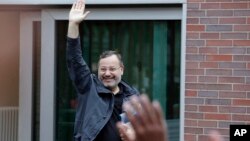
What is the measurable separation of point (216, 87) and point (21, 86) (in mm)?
2185

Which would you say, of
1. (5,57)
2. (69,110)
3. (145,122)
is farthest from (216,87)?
(145,122)

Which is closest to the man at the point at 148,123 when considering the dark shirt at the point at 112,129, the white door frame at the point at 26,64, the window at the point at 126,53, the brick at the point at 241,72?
the dark shirt at the point at 112,129

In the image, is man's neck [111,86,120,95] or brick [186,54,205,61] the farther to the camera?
brick [186,54,205,61]

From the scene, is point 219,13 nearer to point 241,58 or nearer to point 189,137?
point 241,58

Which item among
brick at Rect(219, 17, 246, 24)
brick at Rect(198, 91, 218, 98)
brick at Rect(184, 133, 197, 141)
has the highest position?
brick at Rect(219, 17, 246, 24)

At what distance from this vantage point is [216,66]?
488 centimetres

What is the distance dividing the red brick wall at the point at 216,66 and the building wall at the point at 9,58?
7.55 ft

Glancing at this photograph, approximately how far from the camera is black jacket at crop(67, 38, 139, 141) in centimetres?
342

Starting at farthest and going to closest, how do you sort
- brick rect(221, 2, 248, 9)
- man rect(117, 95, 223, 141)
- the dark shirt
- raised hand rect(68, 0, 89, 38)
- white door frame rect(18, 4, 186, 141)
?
1. white door frame rect(18, 4, 186, 141)
2. brick rect(221, 2, 248, 9)
3. raised hand rect(68, 0, 89, 38)
4. the dark shirt
5. man rect(117, 95, 223, 141)

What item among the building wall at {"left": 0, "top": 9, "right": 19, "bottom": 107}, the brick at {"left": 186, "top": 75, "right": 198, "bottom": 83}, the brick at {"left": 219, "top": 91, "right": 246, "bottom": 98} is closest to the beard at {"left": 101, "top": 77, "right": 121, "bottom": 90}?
the brick at {"left": 186, "top": 75, "right": 198, "bottom": 83}

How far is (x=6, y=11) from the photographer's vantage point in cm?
574

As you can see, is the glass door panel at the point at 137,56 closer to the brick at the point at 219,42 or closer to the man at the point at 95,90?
the brick at the point at 219,42

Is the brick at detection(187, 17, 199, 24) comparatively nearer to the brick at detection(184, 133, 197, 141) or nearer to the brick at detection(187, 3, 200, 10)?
the brick at detection(187, 3, 200, 10)

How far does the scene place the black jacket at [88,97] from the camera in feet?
11.2
